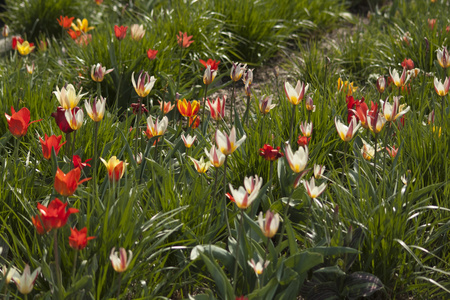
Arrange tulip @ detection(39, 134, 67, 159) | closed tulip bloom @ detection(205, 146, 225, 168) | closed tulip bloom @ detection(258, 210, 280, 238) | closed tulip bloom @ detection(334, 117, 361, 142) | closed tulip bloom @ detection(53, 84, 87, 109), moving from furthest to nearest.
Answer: closed tulip bloom @ detection(53, 84, 87, 109) < tulip @ detection(39, 134, 67, 159) < closed tulip bloom @ detection(334, 117, 361, 142) < closed tulip bloom @ detection(205, 146, 225, 168) < closed tulip bloom @ detection(258, 210, 280, 238)

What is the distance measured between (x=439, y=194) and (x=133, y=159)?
1.27 meters

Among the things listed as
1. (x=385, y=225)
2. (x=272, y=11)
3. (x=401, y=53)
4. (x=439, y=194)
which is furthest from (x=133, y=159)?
(x=272, y=11)

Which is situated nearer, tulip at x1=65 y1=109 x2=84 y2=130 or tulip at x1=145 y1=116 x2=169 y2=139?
tulip at x1=65 y1=109 x2=84 y2=130

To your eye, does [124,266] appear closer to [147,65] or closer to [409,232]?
[409,232]

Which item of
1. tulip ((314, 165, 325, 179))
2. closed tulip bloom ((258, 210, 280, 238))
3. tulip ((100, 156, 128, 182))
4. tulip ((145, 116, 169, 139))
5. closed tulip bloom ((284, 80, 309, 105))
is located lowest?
tulip ((314, 165, 325, 179))

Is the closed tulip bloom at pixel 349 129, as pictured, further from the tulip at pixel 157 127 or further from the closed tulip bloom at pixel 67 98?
the closed tulip bloom at pixel 67 98

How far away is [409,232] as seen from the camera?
1858 mm

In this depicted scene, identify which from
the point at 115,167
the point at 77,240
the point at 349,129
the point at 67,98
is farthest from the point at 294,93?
the point at 77,240

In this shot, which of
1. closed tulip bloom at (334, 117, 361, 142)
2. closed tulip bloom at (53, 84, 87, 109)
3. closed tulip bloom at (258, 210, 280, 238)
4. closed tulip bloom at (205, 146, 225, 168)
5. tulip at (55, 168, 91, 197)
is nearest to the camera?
closed tulip bloom at (258, 210, 280, 238)

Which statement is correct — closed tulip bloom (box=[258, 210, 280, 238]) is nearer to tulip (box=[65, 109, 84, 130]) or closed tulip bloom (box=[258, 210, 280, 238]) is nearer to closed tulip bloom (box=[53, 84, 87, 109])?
tulip (box=[65, 109, 84, 130])

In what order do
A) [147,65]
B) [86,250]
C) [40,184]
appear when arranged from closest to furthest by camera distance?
[86,250]
[40,184]
[147,65]

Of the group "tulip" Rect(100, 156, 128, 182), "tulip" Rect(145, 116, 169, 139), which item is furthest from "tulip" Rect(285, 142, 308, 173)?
"tulip" Rect(145, 116, 169, 139)

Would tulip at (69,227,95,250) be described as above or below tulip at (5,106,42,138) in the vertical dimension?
below

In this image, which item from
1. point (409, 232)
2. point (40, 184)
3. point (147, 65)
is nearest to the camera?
point (409, 232)
